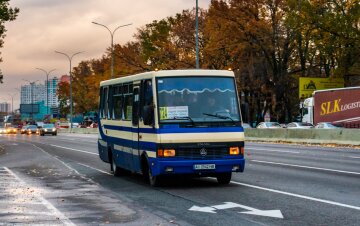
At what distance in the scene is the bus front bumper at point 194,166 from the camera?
13961 millimetres

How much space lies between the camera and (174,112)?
1428 centimetres

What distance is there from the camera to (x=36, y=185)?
16.1 meters

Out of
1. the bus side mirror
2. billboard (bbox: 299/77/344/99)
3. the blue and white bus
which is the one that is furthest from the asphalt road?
billboard (bbox: 299/77/344/99)

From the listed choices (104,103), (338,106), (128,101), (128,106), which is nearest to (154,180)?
(128,106)

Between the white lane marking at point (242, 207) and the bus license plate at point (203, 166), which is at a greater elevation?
the bus license plate at point (203, 166)

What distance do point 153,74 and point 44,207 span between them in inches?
166

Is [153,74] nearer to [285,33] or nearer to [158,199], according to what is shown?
[158,199]

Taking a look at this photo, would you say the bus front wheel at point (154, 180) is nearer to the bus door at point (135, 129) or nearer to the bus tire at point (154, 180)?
the bus tire at point (154, 180)

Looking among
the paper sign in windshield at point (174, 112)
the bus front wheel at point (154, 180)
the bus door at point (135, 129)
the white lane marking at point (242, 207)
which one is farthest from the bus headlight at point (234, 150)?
the white lane marking at point (242, 207)

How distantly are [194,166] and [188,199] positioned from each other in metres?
1.60

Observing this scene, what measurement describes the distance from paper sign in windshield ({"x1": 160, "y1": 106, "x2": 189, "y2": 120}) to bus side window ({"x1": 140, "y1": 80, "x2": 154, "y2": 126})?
0.23 m

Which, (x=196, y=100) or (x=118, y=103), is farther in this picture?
(x=118, y=103)

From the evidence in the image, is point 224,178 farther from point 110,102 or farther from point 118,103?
point 110,102

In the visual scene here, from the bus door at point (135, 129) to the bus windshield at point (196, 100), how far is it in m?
1.31
